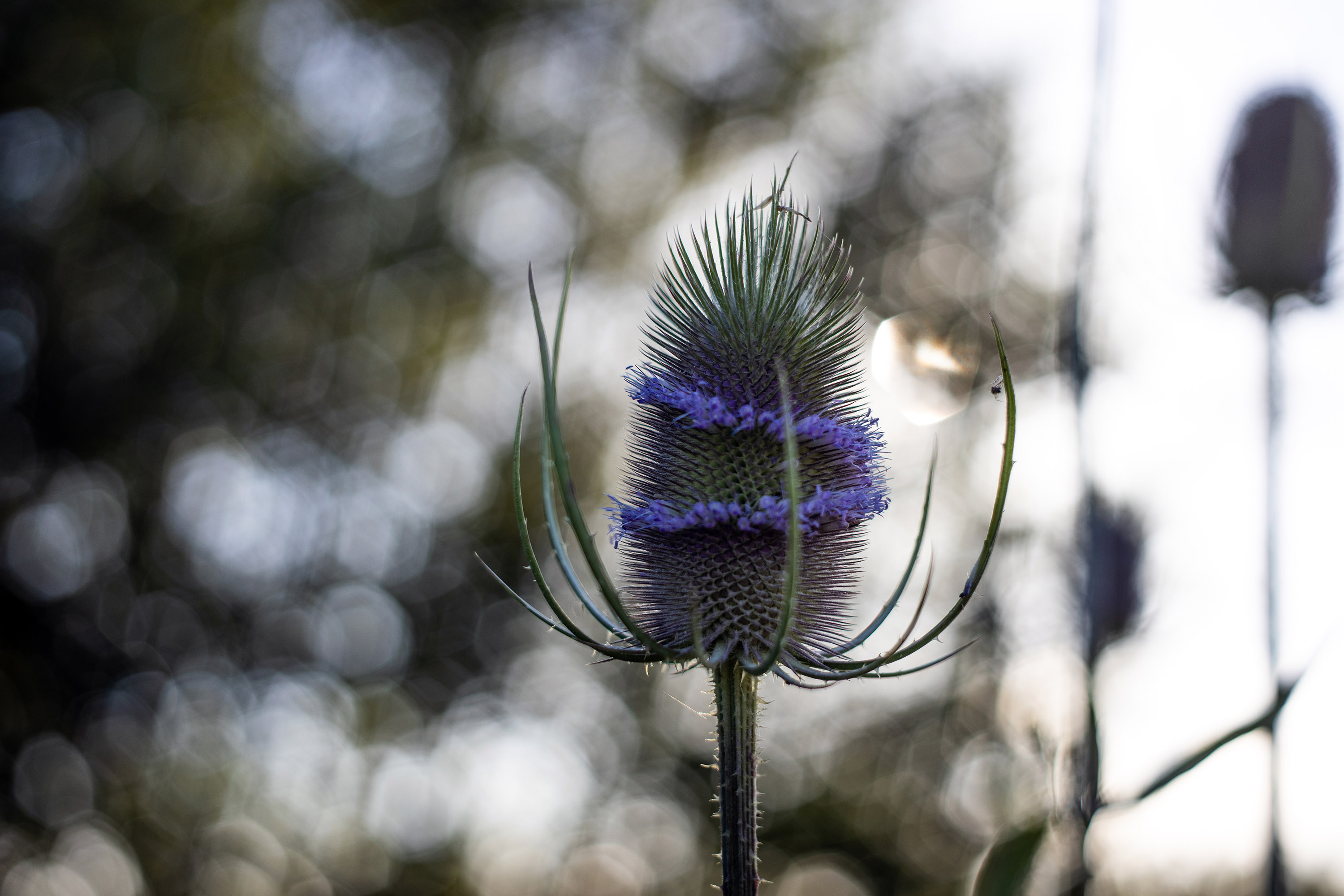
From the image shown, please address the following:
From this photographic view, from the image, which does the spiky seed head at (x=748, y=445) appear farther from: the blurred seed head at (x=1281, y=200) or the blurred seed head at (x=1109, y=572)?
the blurred seed head at (x=1281, y=200)

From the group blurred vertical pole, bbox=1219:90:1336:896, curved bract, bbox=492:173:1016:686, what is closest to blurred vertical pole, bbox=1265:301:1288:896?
blurred vertical pole, bbox=1219:90:1336:896

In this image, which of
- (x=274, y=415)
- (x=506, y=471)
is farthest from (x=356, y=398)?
(x=506, y=471)

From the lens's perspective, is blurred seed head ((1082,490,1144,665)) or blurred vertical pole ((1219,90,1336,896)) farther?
blurred vertical pole ((1219,90,1336,896))

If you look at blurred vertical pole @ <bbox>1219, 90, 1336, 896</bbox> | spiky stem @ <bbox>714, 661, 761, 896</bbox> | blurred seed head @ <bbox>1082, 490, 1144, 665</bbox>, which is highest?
blurred vertical pole @ <bbox>1219, 90, 1336, 896</bbox>

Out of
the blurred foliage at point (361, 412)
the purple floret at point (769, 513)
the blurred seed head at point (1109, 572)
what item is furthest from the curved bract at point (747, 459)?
the blurred foliage at point (361, 412)

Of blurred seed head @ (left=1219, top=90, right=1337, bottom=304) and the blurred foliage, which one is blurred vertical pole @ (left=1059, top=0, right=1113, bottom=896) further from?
the blurred foliage

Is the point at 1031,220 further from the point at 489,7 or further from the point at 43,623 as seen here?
the point at 43,623

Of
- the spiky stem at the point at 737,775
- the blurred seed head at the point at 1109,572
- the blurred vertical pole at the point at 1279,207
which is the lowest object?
the spiky stem at the point at 737,775
